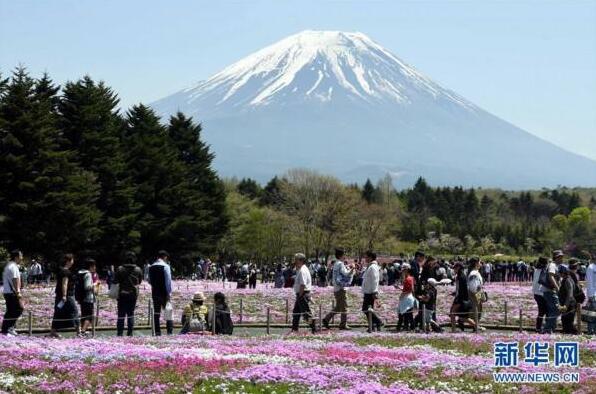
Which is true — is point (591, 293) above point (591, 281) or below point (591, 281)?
below

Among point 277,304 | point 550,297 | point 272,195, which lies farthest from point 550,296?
point 272,195

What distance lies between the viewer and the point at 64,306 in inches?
845

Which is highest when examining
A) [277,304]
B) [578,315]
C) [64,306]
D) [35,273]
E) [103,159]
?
[103,159]

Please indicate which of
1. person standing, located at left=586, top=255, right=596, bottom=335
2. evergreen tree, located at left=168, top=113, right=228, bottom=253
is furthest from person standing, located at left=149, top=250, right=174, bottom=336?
evergreen tree, located at left=168, top=113, right=228, bottom=253

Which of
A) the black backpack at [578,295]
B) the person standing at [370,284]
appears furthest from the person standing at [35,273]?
the black backpack at [578,295]

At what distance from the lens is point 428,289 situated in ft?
78.5

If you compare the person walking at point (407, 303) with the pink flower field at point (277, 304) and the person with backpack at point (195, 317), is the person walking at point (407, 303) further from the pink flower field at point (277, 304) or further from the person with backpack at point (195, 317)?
the person with backpack at point (195, 317)

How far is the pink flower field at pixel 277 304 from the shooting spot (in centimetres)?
3095

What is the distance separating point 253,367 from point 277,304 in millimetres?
20677

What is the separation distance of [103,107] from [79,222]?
38.6ft

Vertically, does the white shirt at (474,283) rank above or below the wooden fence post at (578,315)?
above

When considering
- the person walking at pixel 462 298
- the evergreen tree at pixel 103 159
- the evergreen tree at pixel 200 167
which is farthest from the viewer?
the evergreen tree at pixel 200 167

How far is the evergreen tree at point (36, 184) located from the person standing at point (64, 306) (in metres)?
25.5

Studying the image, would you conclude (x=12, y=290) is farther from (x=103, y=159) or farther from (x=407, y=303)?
(x=103, y=159)
